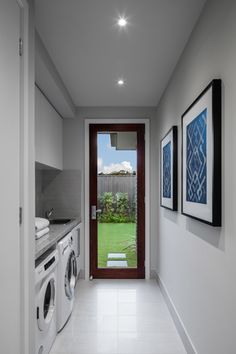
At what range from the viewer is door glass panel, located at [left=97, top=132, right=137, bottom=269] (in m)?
4.46

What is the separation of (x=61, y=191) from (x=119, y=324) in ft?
6.92

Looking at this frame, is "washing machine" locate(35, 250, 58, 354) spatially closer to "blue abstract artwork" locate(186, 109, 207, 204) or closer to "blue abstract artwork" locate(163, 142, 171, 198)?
"blue abstract artwork" locate(186, 109, 207, 204)

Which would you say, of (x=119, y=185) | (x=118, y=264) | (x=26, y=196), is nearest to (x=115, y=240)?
(x=118, y=264)

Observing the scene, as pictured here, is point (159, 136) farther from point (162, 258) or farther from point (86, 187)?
point (162, 258)

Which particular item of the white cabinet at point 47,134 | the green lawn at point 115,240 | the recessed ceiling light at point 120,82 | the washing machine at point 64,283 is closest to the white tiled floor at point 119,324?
the washing machine at point 64,283

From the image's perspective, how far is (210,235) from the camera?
1.83 metres

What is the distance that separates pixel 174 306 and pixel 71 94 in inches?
107

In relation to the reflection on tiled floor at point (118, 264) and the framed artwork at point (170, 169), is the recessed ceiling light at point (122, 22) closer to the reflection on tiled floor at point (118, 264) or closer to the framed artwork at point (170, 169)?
the framed artwork at point (170, 169)

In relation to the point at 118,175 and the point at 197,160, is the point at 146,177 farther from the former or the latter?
the point at 197,160

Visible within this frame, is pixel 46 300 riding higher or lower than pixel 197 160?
lower

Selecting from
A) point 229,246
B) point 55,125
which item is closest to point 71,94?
point 55,125

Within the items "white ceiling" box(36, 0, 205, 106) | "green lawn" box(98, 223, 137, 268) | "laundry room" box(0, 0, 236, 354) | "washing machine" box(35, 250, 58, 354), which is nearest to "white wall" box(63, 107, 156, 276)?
"laundry room" box(0, 0, 236, 354)

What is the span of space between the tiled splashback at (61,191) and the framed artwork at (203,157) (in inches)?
90.5

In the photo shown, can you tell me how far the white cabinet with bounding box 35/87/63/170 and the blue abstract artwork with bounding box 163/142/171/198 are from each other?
134 cm
